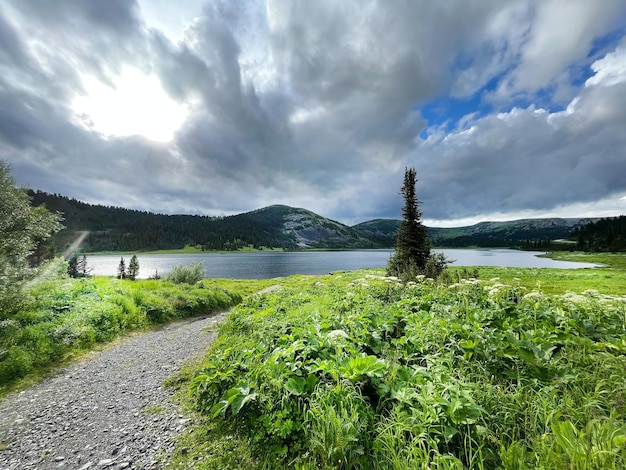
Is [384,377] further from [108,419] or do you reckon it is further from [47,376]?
[47,376]

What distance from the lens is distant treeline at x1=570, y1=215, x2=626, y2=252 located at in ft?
395

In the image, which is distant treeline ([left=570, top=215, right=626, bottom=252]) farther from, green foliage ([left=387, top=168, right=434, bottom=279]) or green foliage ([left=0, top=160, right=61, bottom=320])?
green foliage ([left=0, top=160, right=61, bottom=320])

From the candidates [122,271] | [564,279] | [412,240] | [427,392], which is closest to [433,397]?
[427,392]

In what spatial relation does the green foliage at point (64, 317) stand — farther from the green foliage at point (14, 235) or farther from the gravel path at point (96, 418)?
the gravel path at point (96, 418)

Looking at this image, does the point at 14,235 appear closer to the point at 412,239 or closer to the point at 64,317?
the point at 64,317

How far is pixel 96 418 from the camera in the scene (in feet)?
19.4

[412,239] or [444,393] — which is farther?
[412,239]

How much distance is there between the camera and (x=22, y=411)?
20.6 ft

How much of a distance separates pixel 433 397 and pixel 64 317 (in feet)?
50.4

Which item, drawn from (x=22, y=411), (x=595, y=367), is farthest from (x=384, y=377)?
(x=22, y=411)

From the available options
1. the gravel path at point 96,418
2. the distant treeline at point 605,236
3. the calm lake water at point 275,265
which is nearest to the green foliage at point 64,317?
the gravel path at point 96,418

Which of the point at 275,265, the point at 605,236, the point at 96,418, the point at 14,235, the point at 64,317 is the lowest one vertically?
the point at 275,265

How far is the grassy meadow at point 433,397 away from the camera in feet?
9.48

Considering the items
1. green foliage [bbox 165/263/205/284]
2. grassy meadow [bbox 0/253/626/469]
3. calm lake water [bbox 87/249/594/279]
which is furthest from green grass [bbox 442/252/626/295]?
green foliage [bbox 165/263/205/284]
